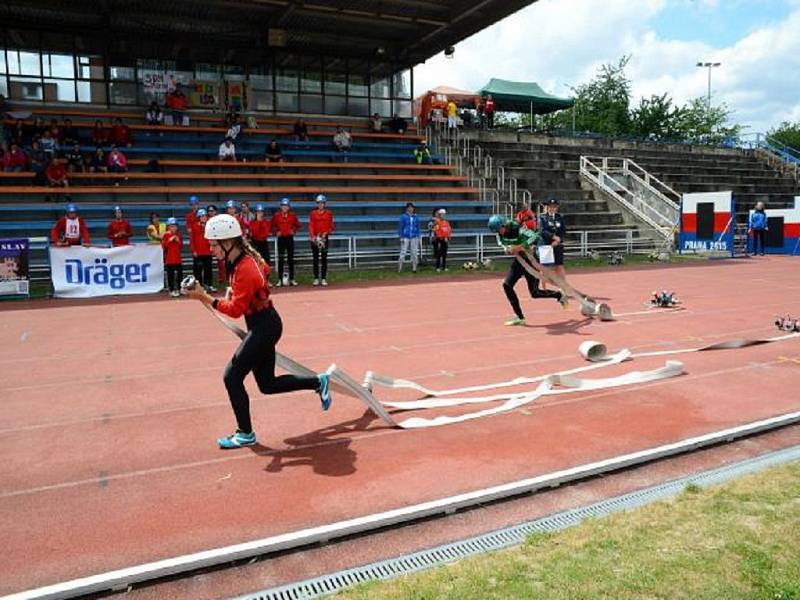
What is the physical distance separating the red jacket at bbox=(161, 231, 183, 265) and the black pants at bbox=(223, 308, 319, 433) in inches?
450

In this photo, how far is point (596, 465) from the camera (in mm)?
4824

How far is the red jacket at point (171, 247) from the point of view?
15.9 m

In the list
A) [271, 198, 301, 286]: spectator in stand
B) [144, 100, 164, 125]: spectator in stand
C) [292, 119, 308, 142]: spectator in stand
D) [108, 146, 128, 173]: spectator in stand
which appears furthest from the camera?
[292, 119, 308, 142]: spectator in stand

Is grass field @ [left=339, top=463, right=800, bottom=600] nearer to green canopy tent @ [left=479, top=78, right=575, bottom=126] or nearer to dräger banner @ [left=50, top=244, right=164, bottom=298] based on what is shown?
dräger banner @ [left=50, top=244, right=164, bottom=298]

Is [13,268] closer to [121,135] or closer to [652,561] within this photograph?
[121,135]

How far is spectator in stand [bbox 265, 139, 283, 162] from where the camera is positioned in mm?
23641

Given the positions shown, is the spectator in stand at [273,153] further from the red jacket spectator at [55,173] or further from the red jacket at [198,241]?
the red jacket at [198,241]

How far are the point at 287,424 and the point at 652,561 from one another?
3633mm

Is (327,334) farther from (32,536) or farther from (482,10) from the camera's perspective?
(482,10)

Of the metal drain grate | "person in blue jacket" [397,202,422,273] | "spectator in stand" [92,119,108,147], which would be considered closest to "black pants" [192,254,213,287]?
"person in blue jacket" [397,202,422,273]

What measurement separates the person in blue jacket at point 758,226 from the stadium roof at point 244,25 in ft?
37.8

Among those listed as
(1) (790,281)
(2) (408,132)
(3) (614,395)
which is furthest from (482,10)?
(3) (614,395)

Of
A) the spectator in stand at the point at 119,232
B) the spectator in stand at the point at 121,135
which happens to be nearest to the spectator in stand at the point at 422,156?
the spectator in stand at the point at 121,135

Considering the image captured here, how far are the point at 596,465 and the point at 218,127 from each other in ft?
80.7
